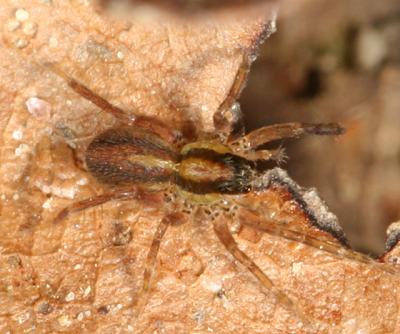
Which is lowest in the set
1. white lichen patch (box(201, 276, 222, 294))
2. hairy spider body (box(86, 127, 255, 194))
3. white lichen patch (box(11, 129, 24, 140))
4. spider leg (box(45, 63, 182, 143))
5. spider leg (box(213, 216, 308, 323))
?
white lichen patch (box(201, 276, 222, 294))

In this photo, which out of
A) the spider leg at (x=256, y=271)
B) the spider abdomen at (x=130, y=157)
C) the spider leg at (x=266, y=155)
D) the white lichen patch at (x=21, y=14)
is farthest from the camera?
the spider leg at (x=266, y=155)

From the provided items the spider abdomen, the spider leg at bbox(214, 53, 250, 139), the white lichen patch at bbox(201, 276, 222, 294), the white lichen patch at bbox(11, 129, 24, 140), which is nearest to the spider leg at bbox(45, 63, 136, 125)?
the spider abdomen

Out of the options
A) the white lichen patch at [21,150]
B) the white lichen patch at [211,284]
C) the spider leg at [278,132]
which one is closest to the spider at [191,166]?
the spider leg at [278,132]

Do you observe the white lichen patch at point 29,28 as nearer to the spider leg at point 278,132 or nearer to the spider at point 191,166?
the spider at point 191,166

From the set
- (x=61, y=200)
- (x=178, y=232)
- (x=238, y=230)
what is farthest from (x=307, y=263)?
(x=61, y=200)

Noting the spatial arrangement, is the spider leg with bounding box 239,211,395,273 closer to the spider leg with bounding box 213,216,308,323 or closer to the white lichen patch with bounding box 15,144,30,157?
the spider leg with bounding box 213,216,308,323

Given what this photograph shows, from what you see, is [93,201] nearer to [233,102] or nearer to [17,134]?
[17,134]

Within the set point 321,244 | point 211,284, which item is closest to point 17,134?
point 211,284

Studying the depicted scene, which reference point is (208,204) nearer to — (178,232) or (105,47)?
(178,232)
